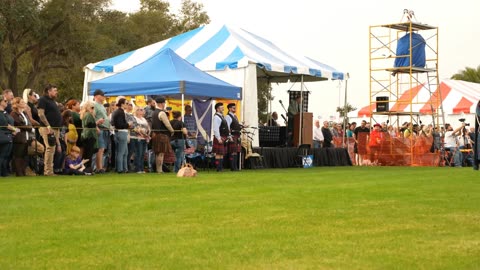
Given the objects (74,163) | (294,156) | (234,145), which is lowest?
(74,163)

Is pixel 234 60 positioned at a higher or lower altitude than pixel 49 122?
higher

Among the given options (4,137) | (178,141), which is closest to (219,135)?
(178,141)

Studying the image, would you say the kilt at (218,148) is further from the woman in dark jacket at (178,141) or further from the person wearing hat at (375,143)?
the person wearing hat at (375,143)

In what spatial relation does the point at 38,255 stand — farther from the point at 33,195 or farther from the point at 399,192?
the point at 399,192

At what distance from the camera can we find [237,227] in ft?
31.0

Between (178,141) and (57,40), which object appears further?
(57,40)

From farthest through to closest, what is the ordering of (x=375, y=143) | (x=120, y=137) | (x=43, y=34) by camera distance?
(x=43, y=34)
(x=375, y=143)
(x=120, y=137)

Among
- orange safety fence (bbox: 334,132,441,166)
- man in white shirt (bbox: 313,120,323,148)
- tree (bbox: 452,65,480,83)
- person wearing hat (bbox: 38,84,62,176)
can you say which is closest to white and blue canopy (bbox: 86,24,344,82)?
man in white shirt (bbox: 313,120,323,148)

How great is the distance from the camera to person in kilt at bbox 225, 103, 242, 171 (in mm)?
24344

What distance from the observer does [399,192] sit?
14.7m

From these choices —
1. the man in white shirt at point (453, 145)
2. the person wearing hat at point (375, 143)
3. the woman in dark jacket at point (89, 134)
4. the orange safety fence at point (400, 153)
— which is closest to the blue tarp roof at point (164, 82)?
the woman in dark jacket at point (89, 134)

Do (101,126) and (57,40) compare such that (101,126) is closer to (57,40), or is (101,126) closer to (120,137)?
(120,137)

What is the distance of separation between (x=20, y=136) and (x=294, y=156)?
12161 mm

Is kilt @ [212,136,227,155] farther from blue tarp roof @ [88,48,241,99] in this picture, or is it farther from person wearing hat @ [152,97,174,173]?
person wearing hat @ [152,97,174,173]
